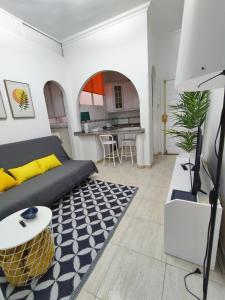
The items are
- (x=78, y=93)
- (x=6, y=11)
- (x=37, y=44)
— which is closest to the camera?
(x=6, y=11)

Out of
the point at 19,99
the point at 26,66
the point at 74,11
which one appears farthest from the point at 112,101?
the point at 19,99

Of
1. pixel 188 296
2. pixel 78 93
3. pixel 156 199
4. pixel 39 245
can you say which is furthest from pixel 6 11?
→ pixel 188 296

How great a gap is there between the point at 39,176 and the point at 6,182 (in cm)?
47

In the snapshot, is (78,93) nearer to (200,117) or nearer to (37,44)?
(37,44)

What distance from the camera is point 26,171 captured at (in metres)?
2.34

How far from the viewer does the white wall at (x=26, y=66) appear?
2.60 metres

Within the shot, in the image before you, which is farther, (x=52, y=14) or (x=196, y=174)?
(x=52, y=14)

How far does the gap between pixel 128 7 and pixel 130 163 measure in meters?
3.20

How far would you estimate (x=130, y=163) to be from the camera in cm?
392

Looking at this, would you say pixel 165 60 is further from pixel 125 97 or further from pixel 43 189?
pixel 43 189

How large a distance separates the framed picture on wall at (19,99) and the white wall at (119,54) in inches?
52.5

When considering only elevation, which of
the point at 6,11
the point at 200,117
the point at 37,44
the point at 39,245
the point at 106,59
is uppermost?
the point at 6,11

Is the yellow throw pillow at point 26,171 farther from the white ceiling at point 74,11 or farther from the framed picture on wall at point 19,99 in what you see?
the white ceiling at point 74,11

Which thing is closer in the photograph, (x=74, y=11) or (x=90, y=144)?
(x=74, y=11)
